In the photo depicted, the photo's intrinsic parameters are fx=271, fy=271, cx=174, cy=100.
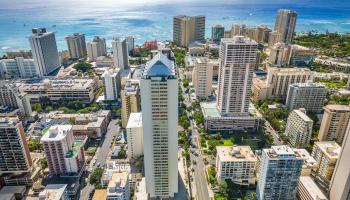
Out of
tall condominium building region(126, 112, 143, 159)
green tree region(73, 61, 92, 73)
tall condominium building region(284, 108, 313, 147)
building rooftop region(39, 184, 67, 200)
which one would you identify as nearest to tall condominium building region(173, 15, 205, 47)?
green tree region(73, 61, 92, 73)

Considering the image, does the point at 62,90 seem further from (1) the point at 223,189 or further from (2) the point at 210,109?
(1) the point at 223,189

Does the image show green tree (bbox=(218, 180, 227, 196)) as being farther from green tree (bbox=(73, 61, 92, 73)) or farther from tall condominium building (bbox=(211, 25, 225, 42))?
tall condominium building (bbox=(211, 25, 225, 42))

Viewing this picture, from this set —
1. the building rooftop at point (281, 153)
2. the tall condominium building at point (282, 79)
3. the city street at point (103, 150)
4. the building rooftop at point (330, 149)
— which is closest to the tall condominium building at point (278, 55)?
the tall condominium building at point (282, 79)

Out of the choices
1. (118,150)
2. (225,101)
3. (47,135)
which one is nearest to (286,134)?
Answer: (225,101)

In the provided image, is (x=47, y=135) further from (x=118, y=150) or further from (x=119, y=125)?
(x=119, y=125)

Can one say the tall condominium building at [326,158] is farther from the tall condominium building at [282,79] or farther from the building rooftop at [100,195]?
the building rooftop at [100,195]
